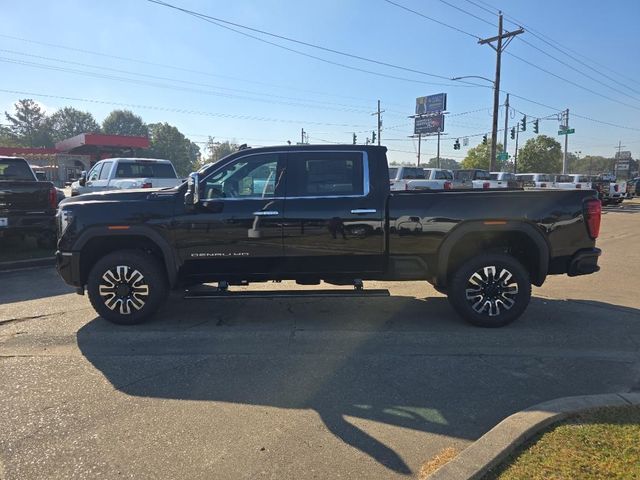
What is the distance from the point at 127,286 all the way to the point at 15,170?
19.5ft

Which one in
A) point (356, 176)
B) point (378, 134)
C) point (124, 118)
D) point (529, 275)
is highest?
point (124, 118)

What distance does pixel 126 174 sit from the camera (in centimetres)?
1457

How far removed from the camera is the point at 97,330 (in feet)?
18.1

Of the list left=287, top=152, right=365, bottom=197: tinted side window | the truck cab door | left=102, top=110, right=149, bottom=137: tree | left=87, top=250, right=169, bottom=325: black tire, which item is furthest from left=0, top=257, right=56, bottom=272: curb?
left=102, top=110, right=149, bottom=137: tree

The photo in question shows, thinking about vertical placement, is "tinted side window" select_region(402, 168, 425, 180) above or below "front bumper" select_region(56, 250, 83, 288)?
above

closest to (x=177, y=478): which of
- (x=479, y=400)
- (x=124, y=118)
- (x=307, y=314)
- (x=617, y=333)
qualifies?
(x=479, y=400)

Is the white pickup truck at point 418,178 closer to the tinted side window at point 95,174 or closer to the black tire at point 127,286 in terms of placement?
the tinted side window at point 95,174

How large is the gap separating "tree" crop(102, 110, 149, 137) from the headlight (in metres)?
141

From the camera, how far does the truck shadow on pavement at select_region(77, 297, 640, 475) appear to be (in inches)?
146

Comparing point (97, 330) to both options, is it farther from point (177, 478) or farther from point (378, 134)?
point (378, 134)

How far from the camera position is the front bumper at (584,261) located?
5.56 m

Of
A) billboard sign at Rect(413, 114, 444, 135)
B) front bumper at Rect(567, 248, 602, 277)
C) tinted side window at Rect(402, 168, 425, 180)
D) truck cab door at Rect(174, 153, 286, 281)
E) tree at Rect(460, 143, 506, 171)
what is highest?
billboard sign at Rect(413, 114, 444, 135)

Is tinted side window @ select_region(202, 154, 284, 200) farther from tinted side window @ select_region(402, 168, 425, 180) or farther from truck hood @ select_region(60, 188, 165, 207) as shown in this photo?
tinted side window @ select_region(402, 168, 425, 180)

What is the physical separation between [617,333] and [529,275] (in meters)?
1.09
